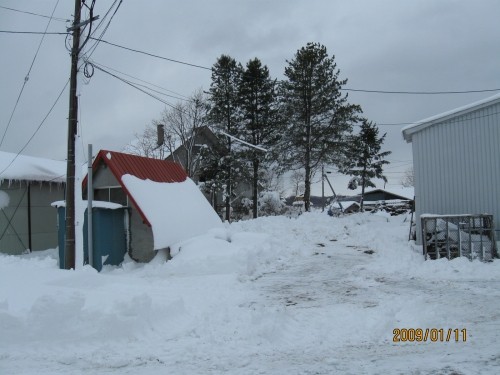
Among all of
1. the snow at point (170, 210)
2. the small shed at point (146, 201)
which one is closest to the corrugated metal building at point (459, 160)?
the snow at point (170, 210)

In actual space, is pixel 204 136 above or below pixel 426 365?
above

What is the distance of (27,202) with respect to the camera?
63.2 feet

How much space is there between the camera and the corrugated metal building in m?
14.1

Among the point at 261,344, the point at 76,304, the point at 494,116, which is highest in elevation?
the point at 494,116

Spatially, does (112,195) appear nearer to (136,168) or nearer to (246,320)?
(136,168)

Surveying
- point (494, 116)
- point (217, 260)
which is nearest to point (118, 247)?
point (217, 260)

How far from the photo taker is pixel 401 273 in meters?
11.1

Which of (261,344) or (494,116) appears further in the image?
(494,116)

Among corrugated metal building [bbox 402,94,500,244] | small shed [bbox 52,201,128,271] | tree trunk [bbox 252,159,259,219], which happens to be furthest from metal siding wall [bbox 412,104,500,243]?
tree trunk [bbox 252,159,259,219]

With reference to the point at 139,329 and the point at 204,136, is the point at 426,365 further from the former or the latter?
the point at 204,136

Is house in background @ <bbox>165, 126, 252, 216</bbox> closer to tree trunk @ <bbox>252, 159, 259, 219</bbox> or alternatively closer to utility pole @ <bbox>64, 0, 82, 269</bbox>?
tree trunk @ <bbox>252, 159, 259, 219</bbox>

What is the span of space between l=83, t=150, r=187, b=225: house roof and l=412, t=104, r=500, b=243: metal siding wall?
29.6ft

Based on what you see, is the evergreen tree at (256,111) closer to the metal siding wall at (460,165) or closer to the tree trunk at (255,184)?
the tree trunk at (255,184)

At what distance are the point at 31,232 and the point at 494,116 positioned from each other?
762 inches
